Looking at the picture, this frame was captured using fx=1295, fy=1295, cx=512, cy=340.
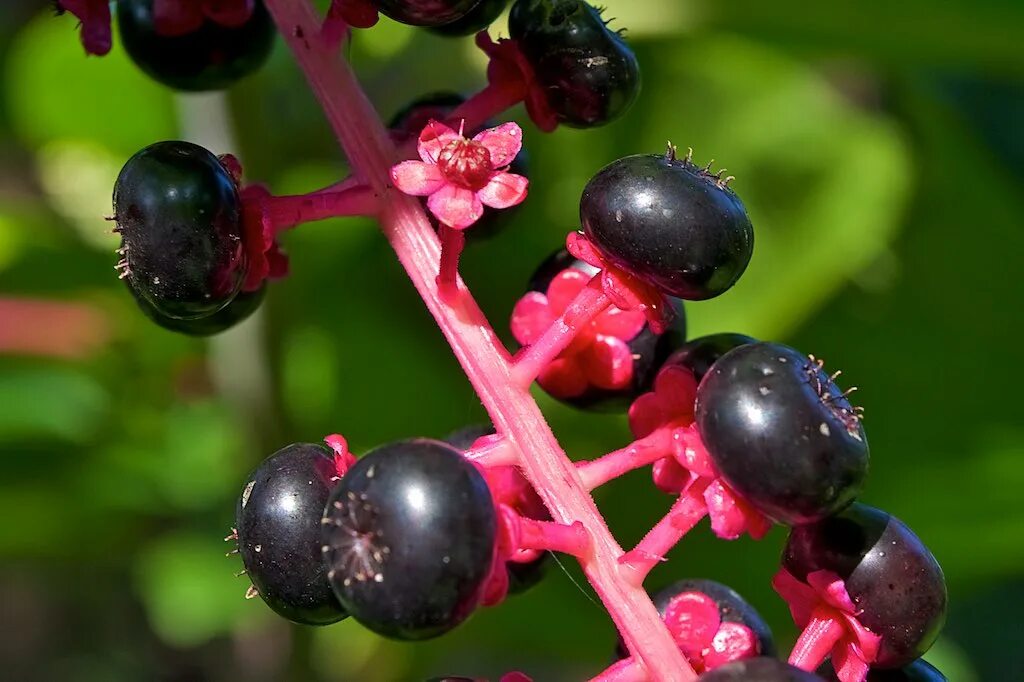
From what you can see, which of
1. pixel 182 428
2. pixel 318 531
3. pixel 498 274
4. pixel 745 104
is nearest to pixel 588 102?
pixel 318 531

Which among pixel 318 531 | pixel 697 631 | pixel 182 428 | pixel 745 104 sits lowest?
pixel 182 428

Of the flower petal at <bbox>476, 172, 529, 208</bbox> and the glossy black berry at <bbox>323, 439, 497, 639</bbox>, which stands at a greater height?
the flower petal at <bbox>476, 172, 529, 208</bbox>

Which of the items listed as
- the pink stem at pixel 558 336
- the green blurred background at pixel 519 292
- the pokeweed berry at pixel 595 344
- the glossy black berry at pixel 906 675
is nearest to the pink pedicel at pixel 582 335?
the pokeweed berry at pixel 595 344

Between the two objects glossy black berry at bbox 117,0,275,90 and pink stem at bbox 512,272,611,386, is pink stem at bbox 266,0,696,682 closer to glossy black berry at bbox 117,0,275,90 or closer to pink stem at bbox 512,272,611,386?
→ pink stem at bbox 512,272,611,386

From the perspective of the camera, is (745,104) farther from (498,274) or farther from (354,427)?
(354,427)

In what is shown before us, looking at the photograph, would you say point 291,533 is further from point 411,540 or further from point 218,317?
point 218,317

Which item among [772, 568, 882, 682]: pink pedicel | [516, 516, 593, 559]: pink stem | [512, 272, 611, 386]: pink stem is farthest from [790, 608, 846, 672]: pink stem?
[512, 272, 611, 386]: pink stem

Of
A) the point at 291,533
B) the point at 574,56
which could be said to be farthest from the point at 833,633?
the point at 574,56
